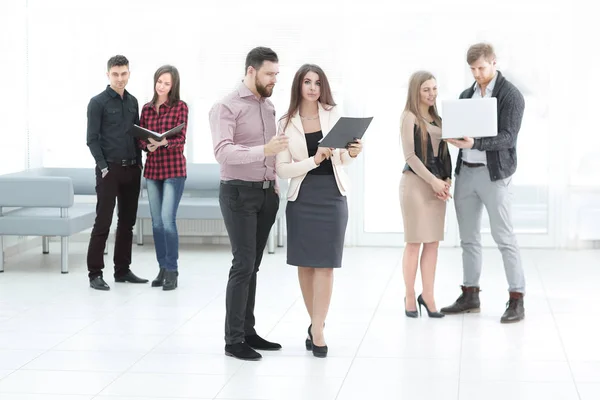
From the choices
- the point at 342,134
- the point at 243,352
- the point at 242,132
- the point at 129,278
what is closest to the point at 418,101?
the point at 342,134

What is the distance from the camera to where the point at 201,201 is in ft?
29.1

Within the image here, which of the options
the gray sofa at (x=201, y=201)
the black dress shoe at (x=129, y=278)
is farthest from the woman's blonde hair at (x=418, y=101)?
the gray sofa at (x=201, y=201)

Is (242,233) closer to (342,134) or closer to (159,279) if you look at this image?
(342,134)

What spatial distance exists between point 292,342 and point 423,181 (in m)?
1.25

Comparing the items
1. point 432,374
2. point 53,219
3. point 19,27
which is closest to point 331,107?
point 432,374

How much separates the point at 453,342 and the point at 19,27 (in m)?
5.52

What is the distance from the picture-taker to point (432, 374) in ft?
15.5

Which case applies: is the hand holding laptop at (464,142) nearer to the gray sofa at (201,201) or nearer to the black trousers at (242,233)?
the black trousers at (242,233)

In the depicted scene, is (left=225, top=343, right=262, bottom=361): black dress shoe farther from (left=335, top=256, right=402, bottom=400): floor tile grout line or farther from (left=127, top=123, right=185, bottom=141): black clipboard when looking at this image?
(left=127, top=123, right=185, bottom=141): black clipboard

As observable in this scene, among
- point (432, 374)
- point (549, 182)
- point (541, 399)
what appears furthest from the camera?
point (549, 182)

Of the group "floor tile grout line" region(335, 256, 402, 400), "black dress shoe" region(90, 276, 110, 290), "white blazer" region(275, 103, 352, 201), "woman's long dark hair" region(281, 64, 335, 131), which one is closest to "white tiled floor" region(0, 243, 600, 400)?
"floor tile grout line" region(335, 256, 402, 400)

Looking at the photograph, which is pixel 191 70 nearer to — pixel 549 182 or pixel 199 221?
pixel 199 221

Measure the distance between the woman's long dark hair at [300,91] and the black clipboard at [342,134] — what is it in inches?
11.2

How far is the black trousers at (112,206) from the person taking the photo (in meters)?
6.92
